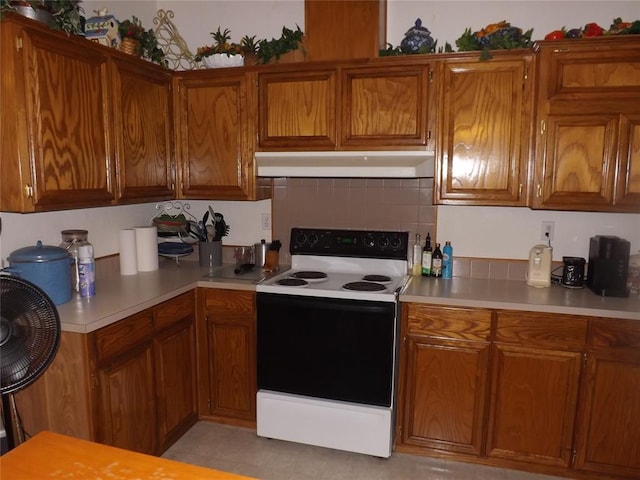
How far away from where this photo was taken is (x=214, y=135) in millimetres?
2914

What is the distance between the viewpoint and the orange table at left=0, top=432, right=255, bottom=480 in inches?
42.4

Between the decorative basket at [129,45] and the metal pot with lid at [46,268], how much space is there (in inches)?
45.3

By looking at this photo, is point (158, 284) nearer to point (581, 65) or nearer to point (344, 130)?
point (344, 130)

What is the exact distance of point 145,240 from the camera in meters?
2.92

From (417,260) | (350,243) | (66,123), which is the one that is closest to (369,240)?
(350,243)

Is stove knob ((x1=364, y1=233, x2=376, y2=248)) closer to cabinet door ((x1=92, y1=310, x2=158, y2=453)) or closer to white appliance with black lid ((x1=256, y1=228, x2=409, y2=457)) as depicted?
white appliance with black lid ((x1=256, y1=228, x2=409, y2=457))

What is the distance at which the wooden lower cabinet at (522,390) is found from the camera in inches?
90.2

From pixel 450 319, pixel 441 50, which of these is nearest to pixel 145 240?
pixel 450 319

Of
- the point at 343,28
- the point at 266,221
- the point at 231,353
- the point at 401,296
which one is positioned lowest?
the point at 231,353

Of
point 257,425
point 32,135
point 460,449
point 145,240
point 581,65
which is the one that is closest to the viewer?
point 32,135

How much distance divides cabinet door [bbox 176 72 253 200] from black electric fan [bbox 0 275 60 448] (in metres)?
1.46

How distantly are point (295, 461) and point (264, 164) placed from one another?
1706mm

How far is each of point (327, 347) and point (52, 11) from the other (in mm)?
2077

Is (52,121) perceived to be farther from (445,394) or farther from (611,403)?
(611,403)
